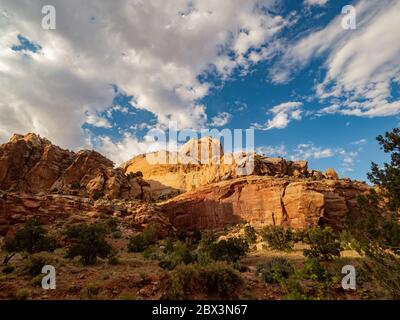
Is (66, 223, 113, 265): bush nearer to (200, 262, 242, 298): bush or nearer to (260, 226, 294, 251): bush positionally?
(200, 262, 242, 298): bush

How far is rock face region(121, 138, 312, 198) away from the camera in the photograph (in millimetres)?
50625

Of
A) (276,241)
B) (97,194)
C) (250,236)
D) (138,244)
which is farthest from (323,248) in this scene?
(97,194)

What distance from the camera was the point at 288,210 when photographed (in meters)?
38.0

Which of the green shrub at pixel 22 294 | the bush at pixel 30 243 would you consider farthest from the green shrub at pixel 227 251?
the bush at pixel 30 243

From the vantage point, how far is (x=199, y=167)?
6900 cm

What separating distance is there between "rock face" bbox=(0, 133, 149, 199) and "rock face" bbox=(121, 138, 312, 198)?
1061 cm

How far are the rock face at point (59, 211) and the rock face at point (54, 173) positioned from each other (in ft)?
27.1

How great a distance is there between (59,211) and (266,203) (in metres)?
28.6

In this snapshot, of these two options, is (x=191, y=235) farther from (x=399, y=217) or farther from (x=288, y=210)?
(x=399, y=217)

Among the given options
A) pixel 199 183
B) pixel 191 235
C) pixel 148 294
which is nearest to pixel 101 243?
pixel 148 294

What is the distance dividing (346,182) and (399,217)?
121 feet

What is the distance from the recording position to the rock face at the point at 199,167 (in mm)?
50625

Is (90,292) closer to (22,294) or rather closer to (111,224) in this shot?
(22,294)

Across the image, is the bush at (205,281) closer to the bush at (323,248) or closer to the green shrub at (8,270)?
the green shrub at (8,270)
